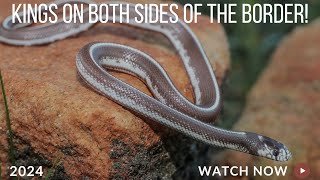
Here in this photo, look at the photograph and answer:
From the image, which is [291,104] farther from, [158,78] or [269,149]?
[158,78]

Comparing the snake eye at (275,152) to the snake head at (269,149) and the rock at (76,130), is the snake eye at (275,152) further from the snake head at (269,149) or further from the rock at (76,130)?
the rock at (76,130)

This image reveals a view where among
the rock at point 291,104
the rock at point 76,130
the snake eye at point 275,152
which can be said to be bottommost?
the rock at point 291,104

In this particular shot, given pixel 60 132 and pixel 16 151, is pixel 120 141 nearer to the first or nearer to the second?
A: pixel 60 132

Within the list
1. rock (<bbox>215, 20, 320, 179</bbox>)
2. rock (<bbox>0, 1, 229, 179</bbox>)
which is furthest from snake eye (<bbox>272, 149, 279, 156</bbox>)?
rock (<bbox>215, 20, 320, 179</bbox>)

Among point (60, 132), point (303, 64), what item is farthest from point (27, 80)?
point (303, 64)

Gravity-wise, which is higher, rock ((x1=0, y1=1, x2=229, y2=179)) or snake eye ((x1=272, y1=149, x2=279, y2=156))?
rock ((x1=0, y1=1, x2=229, y2=179))

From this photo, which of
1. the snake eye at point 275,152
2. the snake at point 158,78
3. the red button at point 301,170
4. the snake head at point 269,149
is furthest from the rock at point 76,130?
the red button at point 301,170

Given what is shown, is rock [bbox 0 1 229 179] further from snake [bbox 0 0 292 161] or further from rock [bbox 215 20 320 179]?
rock [bbox 215 20 320 179]
